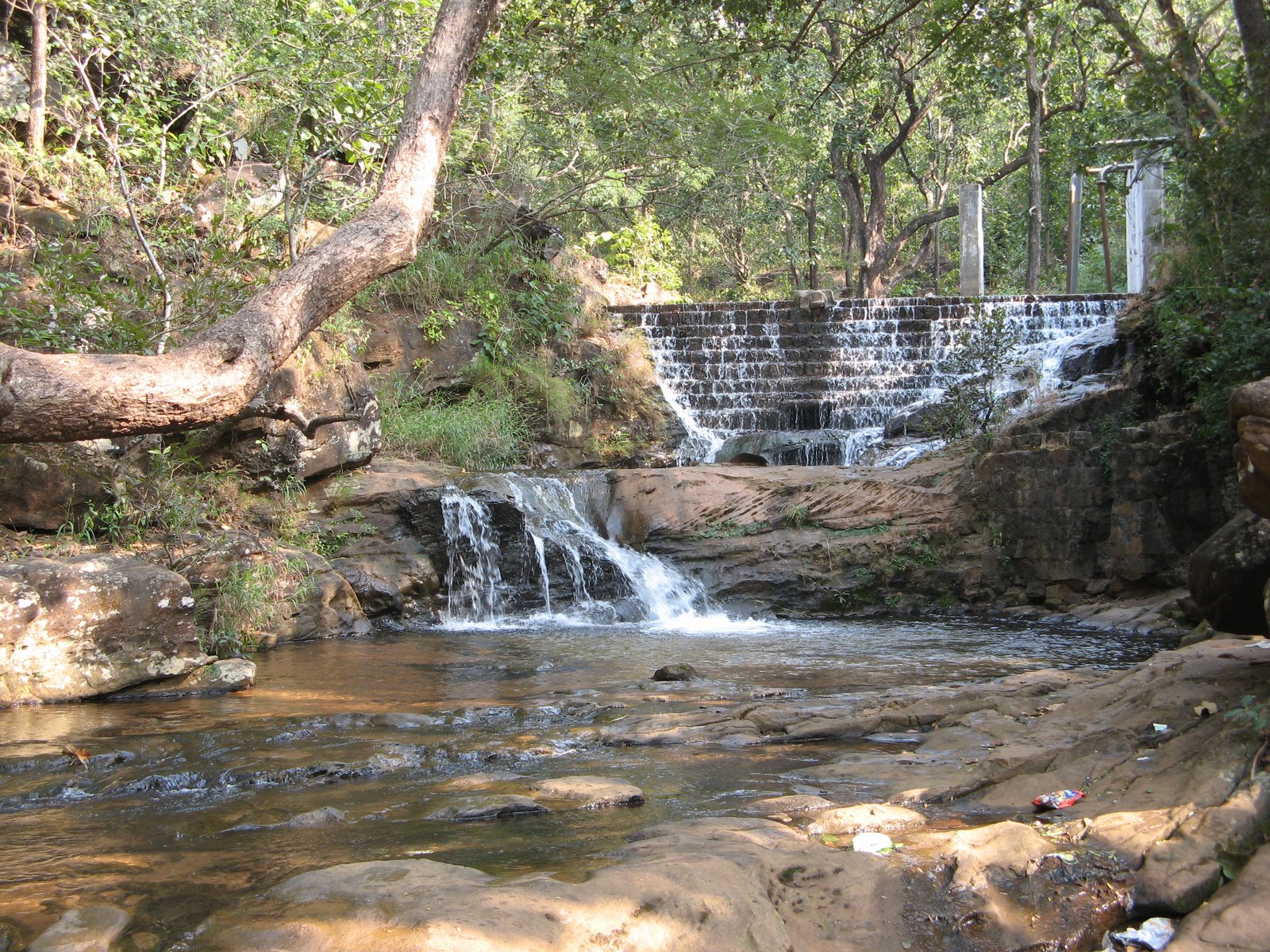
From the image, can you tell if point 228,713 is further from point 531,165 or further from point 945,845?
point 531,165

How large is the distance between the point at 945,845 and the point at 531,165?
644 inches

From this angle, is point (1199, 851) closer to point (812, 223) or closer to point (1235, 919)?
point (1235, 919)

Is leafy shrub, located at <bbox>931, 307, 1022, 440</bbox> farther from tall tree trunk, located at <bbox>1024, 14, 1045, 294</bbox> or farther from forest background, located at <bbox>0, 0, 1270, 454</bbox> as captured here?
tall tree trunk, located at <bbox>1024, 14, 1045, 294</bbox>

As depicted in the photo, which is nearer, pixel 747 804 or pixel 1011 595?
pixel 747 804

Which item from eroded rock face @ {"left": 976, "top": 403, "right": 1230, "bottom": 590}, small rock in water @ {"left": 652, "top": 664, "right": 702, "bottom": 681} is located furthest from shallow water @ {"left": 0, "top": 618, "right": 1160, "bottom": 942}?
eroded rock face @ {"left": 976, "top": 403, "right": 1230, "bottom": 590}

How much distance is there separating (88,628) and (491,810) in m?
4.14

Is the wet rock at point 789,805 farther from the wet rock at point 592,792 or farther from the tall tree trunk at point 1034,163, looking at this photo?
the tall tree trunk at point 1034,163

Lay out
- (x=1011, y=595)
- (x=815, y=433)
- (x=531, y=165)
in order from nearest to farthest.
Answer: (x=1011, y=595), (x=815, y=433), (x=531, y=165)

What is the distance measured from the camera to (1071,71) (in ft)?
71.3

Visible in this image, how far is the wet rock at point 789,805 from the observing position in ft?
12.1

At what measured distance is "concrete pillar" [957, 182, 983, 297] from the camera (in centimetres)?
1992

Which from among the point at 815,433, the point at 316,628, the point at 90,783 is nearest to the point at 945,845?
the point at 90,783

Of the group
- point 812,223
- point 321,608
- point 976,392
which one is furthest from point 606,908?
point 812,223

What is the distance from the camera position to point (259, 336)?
3967mm
